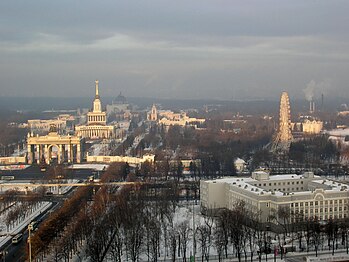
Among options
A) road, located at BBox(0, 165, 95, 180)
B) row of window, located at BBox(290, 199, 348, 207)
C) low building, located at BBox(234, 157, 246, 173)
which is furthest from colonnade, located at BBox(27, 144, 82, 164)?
row of window, located at BBox(290, 199, 348, 207)

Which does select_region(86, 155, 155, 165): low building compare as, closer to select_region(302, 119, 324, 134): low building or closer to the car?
the car

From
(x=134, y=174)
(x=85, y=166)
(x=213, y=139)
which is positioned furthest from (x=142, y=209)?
(x=213, y=139)

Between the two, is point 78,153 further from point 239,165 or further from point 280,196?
point 280,196

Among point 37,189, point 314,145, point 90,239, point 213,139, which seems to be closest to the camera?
point 90,239

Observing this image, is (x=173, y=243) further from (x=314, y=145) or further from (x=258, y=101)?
(x=258, y=101)

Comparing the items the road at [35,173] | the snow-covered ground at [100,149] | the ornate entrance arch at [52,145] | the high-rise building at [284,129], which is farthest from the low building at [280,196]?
the snow-covered ground at [100,149]

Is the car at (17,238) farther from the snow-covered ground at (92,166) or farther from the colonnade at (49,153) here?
the colonnade at (49,153)
